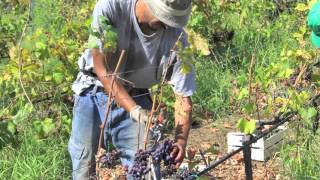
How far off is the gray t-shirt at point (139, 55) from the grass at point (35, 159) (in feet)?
3.68

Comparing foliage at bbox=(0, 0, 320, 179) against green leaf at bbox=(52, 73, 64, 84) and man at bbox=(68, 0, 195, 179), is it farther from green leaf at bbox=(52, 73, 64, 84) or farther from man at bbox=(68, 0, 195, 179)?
man at bbox=(68, 0, 195, 179)

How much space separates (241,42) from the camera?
22.7 ft

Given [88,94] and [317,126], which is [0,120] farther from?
[317,126]

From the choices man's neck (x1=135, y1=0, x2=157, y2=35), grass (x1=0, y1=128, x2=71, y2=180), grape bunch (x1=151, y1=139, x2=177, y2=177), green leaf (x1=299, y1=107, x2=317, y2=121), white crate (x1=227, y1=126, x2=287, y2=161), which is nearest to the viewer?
grape bunch (x1=151, y1=139, x2=177, y2=177)

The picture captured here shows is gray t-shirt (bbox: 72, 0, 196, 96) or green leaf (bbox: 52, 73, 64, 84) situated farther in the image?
green leaf (bbox: 52, 73, 64, 84)

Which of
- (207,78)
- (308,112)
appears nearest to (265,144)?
(308,112)

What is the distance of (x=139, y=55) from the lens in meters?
3.00

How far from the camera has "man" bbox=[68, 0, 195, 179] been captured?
2.66 metres

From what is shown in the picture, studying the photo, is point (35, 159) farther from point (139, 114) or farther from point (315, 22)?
point (315, 22)

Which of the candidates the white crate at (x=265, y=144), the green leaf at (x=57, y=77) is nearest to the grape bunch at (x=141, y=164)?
the green leaf at (x=57, y=77)

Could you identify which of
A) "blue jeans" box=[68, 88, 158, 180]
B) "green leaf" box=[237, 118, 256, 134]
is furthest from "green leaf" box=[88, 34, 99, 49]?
"green leaf" box=[237, 118, 256, 134]

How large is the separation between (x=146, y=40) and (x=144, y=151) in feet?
2.73

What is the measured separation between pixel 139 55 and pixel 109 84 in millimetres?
351

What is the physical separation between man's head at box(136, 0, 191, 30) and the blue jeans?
1.68ft
